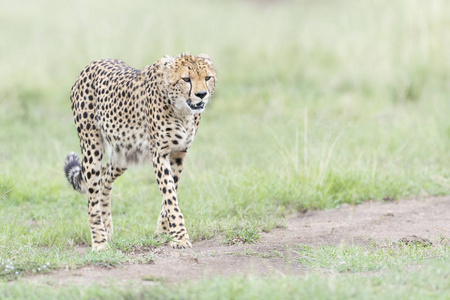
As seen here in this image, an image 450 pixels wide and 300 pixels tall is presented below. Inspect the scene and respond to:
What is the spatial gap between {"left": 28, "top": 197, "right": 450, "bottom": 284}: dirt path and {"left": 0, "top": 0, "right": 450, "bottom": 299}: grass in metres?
0.16

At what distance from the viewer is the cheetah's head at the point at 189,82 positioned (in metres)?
4.22

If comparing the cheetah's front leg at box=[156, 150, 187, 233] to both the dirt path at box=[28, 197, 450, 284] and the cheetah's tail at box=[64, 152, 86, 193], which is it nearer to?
the dirt path at box=[28, 197, 450, 284]

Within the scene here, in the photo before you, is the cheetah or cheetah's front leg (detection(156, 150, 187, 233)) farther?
cheetah's front leg (detection(156, 150, 187, 233))

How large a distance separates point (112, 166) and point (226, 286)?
83.6 inches

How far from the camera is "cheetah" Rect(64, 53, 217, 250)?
4.34 metres

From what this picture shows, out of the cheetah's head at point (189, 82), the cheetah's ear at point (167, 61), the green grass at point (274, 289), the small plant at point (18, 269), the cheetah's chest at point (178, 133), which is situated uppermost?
the cheetah's ear at point (167, 61)

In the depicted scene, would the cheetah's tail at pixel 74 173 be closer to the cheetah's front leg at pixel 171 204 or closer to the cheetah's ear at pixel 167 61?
the cheetah's front leg at pixel 171 204

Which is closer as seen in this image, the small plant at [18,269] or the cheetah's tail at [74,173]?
the small plant at [18,269]

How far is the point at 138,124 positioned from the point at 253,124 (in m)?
3.52

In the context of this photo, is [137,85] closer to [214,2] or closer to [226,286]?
[226,286]

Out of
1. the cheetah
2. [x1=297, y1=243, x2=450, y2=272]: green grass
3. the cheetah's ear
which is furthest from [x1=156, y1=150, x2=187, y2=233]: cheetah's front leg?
[x1=297, y1=243, x2=450, y2=272]: green grass

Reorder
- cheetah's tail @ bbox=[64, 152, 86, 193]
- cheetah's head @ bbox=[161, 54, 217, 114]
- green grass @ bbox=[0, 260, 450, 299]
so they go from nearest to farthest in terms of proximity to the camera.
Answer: green grass @ bbox=[0, 260, 450, 299], cheetah's head @ bbox=[161, 54, 217, 114], cheetah's tail @ bbox=[64, 152, 86, 193]

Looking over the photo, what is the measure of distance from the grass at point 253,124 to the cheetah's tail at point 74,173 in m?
0.30

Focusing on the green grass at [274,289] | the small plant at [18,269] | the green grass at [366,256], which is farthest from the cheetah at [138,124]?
A: the green grass at [274,289]
